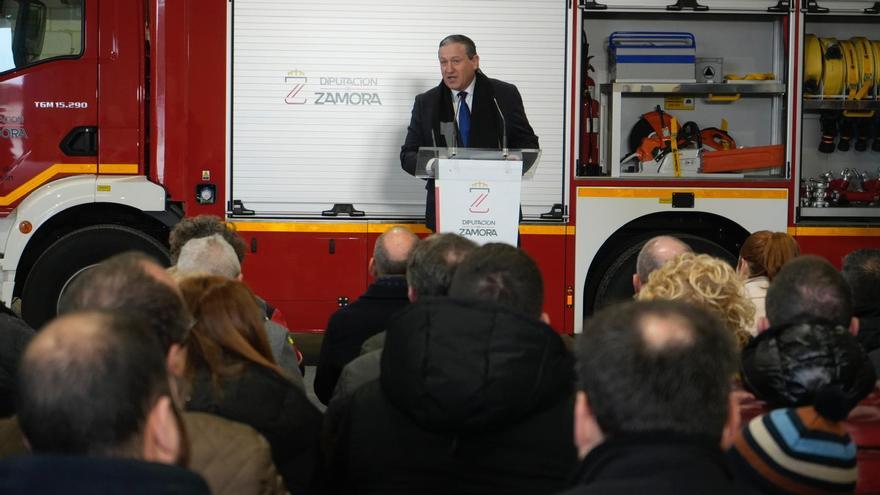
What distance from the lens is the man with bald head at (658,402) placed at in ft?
5.40

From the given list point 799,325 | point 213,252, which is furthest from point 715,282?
point 213,252

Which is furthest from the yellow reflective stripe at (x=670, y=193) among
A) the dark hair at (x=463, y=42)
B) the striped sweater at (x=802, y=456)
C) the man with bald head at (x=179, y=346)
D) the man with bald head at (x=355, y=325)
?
the man with bald head at (x=179, y=346)

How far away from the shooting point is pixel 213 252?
167 inches

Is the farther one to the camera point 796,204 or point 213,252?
point 796,204

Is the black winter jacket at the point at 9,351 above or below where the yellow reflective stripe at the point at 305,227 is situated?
below

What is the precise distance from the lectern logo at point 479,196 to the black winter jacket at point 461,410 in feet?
11.0

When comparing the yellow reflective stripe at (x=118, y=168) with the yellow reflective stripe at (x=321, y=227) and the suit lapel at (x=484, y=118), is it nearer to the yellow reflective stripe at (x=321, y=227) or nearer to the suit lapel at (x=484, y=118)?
the yellow reflective stripe at (x=321, y=227)

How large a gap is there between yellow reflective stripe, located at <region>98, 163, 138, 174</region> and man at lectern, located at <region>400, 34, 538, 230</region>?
197cm

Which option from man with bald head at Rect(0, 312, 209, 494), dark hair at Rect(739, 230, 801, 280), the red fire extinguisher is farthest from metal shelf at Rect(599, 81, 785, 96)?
man with bald head at Rect(0, 312, 209, 494)

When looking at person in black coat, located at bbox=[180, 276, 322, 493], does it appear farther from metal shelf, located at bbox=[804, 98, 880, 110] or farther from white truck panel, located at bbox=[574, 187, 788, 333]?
metal shelf, located at bbox=[804, 98, 880, 110]

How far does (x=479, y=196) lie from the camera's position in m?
6.10

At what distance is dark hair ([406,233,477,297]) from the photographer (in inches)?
144

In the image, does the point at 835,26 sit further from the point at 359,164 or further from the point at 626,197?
the point at 359,164

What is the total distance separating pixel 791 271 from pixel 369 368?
1.25 m
